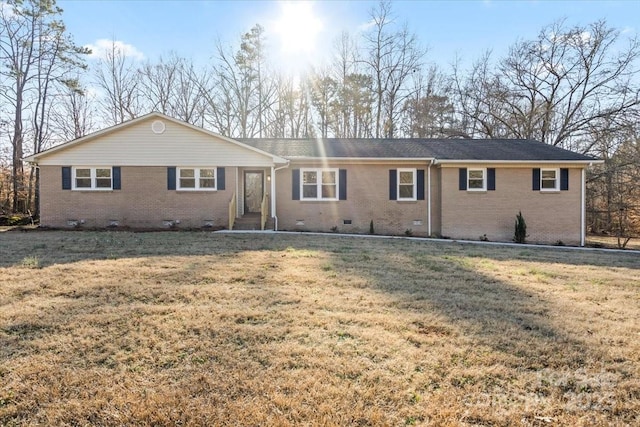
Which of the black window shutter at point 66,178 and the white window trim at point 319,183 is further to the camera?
the white window trim at point 319,183

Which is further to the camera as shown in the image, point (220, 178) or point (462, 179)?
point (462, 179)

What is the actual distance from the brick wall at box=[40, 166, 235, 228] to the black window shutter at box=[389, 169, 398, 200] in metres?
6.46

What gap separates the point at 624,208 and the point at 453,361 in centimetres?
2168

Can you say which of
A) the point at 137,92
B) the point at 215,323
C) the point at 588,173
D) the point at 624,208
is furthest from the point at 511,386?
the point at 137,92

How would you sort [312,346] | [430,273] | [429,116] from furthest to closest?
[429,116], [430,273], [312,346]

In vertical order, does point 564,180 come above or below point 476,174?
below

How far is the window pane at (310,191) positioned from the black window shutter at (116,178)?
737cm

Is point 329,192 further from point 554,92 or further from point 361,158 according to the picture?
point 554,92

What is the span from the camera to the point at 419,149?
16281 millimetres

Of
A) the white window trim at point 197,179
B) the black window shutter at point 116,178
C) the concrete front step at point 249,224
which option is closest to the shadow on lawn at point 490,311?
the concrete front step at point 249,224

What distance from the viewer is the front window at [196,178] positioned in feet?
48.0

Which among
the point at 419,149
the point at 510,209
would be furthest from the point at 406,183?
the point at 510,209

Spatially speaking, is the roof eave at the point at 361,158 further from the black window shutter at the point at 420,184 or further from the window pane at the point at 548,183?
→ the window pane at the point at 548,183

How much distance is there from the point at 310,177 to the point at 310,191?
23.2 inches
